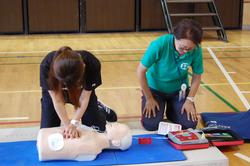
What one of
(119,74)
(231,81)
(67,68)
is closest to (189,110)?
(67,68)

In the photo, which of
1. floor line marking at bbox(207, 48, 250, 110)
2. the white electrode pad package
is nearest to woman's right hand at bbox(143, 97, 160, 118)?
the white electrode pad package

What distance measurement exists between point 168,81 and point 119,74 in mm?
1892

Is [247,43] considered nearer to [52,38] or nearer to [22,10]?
[52,38]

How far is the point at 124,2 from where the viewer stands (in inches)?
335

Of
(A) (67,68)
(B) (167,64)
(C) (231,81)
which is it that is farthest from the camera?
(C) (231,81)

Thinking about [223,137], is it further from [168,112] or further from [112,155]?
[112,155]

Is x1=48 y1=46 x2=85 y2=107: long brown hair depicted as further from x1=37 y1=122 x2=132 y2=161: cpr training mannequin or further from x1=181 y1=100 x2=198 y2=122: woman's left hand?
x1=181 y1=100 x2=198 y2=122: woman's left hand

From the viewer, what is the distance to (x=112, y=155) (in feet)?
8.46

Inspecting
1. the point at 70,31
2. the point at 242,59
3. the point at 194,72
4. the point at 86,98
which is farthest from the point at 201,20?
the point at 86,98

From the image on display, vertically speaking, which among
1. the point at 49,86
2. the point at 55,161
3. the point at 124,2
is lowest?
the point at 55,161

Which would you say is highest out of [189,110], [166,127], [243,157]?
[189,110]

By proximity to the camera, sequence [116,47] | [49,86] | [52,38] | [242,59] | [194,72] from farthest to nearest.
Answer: [52,38] → [116,47] → [242,59] → [194,72] → [49,86]

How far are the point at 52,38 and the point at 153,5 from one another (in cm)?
211

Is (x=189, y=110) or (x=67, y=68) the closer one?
(x=67, y=68)
